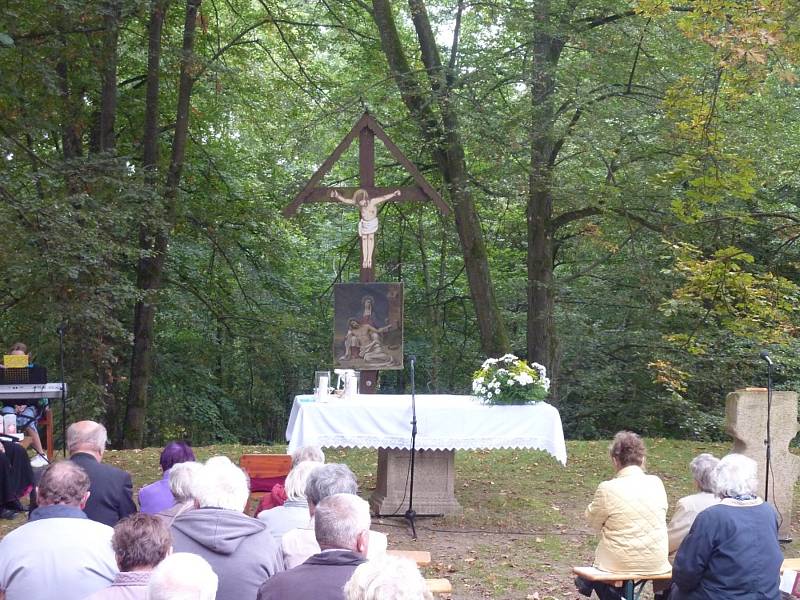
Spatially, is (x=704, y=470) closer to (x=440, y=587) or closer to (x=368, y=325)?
(x=440, y=587)

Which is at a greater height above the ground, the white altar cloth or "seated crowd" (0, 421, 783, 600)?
the white altar cloth

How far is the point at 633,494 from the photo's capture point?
5.34 meters

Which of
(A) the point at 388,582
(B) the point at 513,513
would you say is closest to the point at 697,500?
(A) the point at 388,582

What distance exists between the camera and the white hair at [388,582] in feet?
8.10

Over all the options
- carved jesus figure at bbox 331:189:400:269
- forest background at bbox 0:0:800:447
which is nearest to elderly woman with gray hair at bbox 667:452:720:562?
forest background at bbox 0:0:800:447

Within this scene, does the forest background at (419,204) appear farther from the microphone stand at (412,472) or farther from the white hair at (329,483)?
the white hair at (329,483)

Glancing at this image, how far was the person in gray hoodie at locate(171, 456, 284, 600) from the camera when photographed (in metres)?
3.82

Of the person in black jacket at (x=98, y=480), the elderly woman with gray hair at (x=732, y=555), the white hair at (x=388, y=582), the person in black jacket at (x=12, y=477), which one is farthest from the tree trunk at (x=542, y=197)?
the white hair at (x=388, y=582)

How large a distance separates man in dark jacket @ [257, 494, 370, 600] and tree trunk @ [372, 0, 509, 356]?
10580 millimetres

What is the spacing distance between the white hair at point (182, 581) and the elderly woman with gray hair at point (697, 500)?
2.74 metres

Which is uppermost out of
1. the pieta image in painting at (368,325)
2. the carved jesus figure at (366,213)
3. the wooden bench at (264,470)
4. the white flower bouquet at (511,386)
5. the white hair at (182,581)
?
the carved jesus figure at (366,213)

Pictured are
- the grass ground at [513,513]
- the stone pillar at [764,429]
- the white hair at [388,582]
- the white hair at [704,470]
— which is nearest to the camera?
the white hair at [388,582]

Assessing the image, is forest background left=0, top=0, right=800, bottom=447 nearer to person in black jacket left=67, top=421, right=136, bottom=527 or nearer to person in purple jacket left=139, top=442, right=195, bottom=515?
person in black jacket left=67, top=421, right=136, bottom=527

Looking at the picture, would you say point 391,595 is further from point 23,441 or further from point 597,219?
point 597,219
